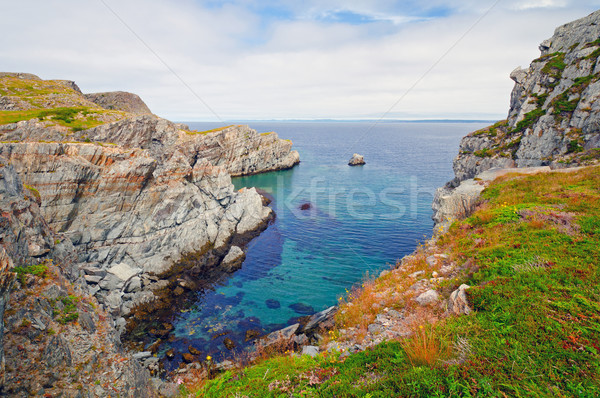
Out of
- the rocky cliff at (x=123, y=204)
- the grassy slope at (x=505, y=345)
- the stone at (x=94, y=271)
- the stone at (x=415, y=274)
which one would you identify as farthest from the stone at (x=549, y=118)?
the stone at (x=94, y=271)

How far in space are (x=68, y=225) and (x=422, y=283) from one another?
33182 mm

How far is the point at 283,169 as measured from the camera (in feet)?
295

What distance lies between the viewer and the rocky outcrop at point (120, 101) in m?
114

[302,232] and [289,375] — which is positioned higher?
[289,375]

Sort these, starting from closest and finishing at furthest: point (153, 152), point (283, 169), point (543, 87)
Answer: point (543, 87), point (153, 152), point (283, 169)

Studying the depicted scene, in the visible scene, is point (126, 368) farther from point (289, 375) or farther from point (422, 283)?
point (422, 283)

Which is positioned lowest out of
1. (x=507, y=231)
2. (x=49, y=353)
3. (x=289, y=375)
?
(x=49, y=353)

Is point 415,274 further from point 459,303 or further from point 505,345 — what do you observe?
point 505,345

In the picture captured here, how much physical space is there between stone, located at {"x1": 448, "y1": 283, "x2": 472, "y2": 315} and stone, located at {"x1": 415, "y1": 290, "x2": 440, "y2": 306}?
2.87ft

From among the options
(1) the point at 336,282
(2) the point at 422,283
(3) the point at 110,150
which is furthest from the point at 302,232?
(2) the point at 422,283

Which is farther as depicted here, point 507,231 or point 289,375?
point 507,231

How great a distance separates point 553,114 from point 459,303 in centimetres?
3978

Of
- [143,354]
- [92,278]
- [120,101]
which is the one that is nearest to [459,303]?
[143,354]

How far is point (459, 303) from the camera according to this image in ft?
29.0
